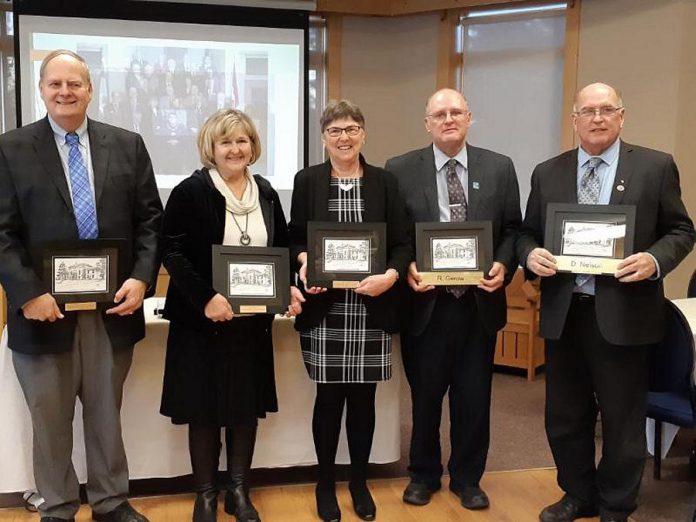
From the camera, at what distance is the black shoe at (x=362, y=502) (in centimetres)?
272

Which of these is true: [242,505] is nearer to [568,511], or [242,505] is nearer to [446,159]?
[568,511]

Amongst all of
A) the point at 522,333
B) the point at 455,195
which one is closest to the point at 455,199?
the point at 455,195

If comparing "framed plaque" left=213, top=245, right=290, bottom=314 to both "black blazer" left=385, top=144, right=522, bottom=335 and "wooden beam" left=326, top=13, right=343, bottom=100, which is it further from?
"wooden beam" left=326, top=13, right=343, bottom=100

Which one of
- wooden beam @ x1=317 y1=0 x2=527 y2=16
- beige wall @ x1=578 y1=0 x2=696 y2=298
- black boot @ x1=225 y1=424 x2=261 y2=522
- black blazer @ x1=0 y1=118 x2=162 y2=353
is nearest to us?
black blazer @ x1=0 y1=118 x2=162 y2=353

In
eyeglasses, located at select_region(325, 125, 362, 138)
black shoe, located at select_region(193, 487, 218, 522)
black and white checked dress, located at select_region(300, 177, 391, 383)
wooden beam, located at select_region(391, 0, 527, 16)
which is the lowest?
black shoe, located at select_region(193, 487, 218, 522)

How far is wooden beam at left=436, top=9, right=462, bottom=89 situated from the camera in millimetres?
5945

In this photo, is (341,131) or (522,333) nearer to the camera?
(341,131)

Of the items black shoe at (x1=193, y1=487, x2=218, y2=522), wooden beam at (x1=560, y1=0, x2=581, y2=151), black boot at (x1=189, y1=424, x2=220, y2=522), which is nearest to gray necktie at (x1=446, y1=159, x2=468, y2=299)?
black boot at (x1=189, y1=424, x2=220, y2=522)

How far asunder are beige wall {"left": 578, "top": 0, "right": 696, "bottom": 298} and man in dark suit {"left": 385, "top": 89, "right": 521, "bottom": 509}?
2.72 m

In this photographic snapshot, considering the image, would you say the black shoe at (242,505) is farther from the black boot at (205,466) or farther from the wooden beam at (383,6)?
the wooden beam at (383,6)

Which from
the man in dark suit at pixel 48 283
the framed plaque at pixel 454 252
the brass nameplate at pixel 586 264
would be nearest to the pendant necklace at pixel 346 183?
the framed plaque at pixel 454 252

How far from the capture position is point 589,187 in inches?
100

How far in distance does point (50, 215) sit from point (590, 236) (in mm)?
1831

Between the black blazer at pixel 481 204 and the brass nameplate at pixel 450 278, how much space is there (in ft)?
0.33
